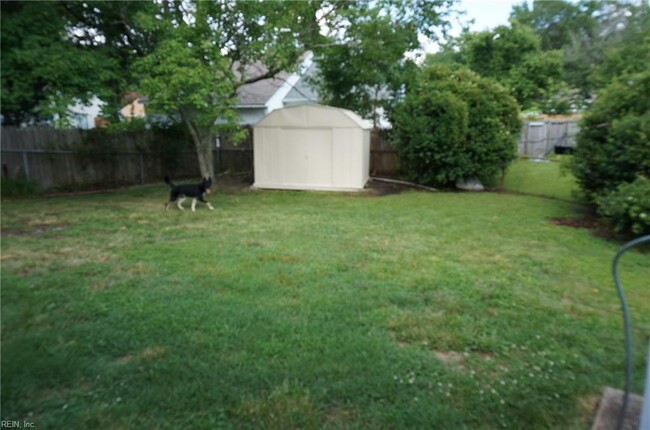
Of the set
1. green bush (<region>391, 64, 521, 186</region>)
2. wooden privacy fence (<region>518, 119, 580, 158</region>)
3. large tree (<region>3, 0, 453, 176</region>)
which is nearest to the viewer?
large tree (<region>3, 0, 453, 176</region>)

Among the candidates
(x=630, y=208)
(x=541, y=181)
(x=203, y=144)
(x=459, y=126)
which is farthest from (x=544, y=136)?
(x=203, y=144)

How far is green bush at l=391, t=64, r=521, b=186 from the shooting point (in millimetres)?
11859

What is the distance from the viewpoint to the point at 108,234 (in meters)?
6.73

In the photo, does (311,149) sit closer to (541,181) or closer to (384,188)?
(384,188)

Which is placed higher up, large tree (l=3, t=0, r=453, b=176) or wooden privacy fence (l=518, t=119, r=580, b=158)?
large tree (l=3, t=0, r=453, b=176)

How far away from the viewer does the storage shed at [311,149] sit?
12188 mm

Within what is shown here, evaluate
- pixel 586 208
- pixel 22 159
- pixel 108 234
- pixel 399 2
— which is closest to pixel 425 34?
pixel 399 2

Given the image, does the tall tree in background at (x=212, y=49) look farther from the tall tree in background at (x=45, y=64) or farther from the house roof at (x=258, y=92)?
the house roof at (x=258, y=92)

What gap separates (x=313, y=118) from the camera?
40.2 feet

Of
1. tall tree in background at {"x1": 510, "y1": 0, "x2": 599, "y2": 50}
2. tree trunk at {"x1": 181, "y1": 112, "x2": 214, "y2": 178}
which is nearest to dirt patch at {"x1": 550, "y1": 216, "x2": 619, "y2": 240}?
tree trunk at {"x1": 181, "y1": 112, "x2": 214, "y2": 178}

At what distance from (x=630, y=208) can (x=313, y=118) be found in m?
7.83

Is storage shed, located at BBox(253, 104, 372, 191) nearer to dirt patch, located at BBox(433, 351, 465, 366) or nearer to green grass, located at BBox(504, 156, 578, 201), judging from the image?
green grass, located at BBox(504, 156, 578, 201)

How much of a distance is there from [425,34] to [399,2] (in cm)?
157

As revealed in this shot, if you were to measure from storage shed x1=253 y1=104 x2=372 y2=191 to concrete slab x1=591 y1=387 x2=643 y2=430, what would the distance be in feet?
32.6
